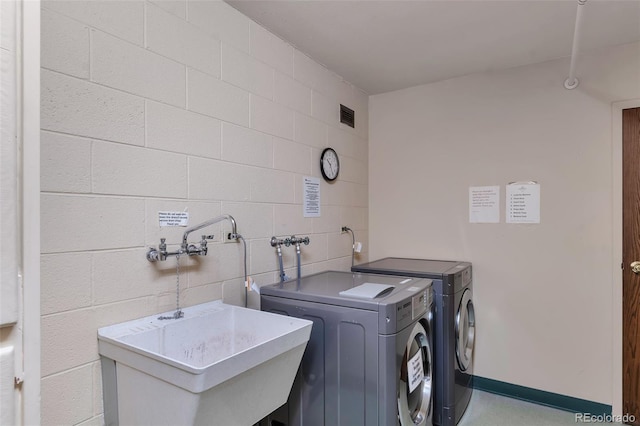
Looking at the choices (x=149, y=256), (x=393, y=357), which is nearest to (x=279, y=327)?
(x=393, y=357)

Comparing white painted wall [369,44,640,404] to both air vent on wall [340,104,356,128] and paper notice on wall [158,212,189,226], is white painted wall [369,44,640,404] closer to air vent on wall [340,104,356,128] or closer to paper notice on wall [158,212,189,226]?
air vent on wall [340,104,356,128]

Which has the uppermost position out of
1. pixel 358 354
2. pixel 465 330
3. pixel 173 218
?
pixel 173 218

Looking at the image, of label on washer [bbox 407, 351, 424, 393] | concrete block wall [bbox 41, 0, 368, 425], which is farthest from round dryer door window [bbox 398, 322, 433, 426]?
concrete block wall [bbox 41, 0, 368, 425]

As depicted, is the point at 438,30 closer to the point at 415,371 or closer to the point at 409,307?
the point at 409,307

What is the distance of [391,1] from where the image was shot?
1.88m

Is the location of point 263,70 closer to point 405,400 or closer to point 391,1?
point 391,1

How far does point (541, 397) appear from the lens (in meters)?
2.59

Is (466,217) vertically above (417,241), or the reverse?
(466,217)

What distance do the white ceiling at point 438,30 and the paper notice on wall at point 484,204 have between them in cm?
96

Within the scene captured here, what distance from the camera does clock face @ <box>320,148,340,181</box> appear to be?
264 centimetres

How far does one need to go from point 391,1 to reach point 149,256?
179 centimetres

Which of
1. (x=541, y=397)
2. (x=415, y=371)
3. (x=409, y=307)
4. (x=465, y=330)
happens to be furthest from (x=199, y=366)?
(x=541, y=397)

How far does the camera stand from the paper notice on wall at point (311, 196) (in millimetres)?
2484

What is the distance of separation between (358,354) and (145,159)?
4.25 ft
